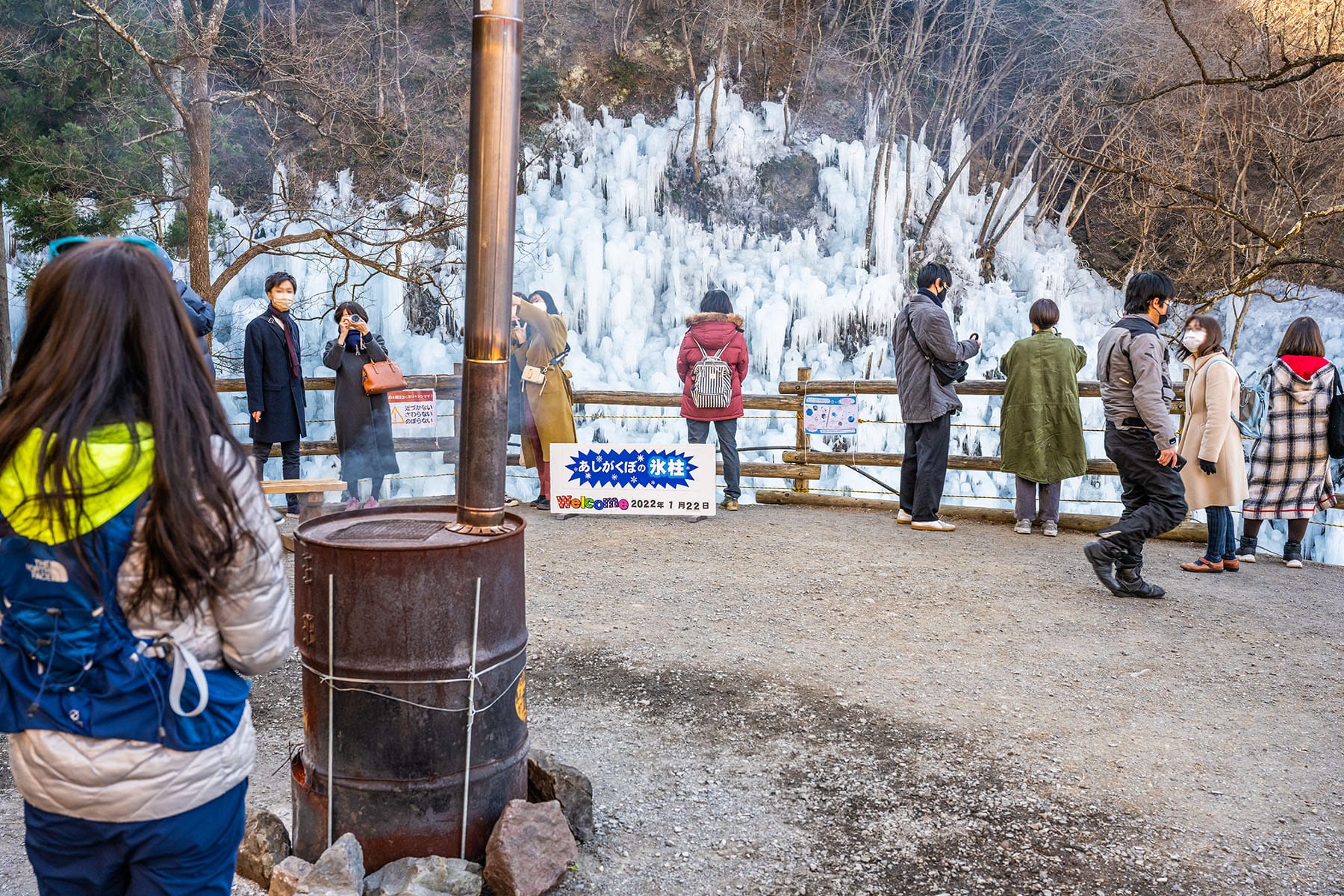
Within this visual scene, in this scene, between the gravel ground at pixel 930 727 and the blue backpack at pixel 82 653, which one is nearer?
the blue backpack at pixel 82 653

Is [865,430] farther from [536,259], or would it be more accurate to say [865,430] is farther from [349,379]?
[349,379]

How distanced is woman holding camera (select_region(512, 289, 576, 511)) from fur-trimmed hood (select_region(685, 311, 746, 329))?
1088 millimetres

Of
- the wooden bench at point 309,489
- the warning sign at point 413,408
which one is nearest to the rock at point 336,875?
the wooden bench at point 309,489

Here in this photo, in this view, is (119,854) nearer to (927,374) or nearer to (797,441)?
(927,374)

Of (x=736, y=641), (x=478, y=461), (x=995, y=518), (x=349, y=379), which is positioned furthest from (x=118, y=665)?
(x=995, y=518)

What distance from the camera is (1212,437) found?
5805 mm

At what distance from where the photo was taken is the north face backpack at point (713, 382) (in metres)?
8.00

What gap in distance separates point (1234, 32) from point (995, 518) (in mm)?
8199

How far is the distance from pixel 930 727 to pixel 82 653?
3.14m

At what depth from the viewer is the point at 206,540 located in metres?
1.49

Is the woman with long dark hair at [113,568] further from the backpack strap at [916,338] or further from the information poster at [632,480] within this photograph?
the information poster at [632,480]

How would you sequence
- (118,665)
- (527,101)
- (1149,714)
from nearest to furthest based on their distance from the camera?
(118,665), (1149,714), (527,101)

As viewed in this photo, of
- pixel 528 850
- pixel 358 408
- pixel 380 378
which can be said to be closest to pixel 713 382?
pixel 380 378

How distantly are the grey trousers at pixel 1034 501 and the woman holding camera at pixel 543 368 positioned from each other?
3.71 m
